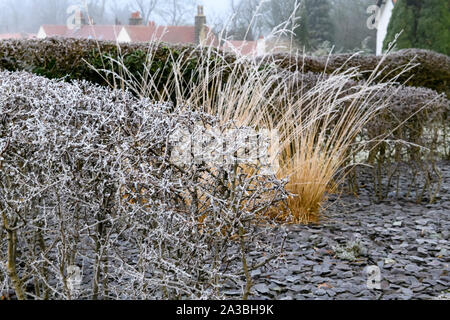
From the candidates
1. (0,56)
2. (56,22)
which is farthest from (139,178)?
(56,22)

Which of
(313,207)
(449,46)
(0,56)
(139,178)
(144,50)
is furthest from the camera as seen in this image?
(449,46)

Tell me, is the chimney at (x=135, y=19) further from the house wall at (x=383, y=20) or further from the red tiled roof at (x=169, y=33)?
the house wall at (x=383, y=20)

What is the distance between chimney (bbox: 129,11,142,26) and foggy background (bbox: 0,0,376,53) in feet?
2.14

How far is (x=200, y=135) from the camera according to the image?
1532 millimetres

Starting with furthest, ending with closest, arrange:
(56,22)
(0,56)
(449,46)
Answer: (449,46), (56,22), (0,56)

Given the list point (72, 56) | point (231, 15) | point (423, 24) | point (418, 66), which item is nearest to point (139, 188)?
point (231, 15)

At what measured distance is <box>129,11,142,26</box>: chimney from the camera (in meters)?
11.9

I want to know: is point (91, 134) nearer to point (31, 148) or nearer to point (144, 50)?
point (31, 148)

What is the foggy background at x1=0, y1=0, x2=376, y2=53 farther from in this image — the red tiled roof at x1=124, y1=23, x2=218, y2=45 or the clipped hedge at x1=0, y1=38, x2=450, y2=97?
the clipped hedge at x1=0, y1=38, x2=450, y2=97

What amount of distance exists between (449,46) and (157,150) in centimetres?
1187

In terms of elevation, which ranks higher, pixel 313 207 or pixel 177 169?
pixel 177 169

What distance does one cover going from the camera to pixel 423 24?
459 inches

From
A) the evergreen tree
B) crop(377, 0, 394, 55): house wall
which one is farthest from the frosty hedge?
crop(377, 0, 394, 55): house wall
